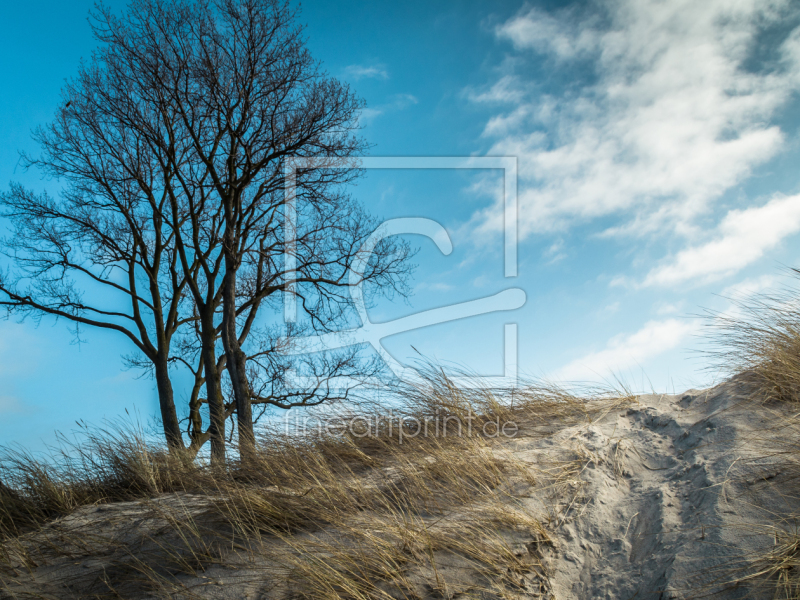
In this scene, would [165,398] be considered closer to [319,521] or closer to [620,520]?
[319,521]

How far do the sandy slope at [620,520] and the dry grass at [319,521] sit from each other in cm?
2

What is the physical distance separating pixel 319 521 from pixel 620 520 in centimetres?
206

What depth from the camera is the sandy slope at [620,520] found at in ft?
8.83

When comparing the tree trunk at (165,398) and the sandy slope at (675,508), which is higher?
the tree trunk at (165,398)

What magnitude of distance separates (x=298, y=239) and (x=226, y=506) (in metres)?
7.88

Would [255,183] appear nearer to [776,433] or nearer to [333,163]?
[333,163]

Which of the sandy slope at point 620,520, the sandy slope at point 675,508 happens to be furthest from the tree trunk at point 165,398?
the sandy slope at point 675,508

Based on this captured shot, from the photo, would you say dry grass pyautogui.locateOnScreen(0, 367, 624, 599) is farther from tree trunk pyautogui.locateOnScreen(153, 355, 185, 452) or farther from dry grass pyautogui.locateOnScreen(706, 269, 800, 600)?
tree trunk pyautogui.locateOnScreen(153, 355, 185, 452)

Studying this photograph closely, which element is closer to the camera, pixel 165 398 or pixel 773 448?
pixel 773 448


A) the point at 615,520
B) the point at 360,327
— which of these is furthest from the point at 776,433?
the point at 360,327

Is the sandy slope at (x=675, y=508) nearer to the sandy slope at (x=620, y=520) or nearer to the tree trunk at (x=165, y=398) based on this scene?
the sandy slope at (x=620, y=520)

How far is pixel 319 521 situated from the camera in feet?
11.2

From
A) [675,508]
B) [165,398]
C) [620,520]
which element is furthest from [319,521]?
[165,398]

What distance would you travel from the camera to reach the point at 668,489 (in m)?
3.42
